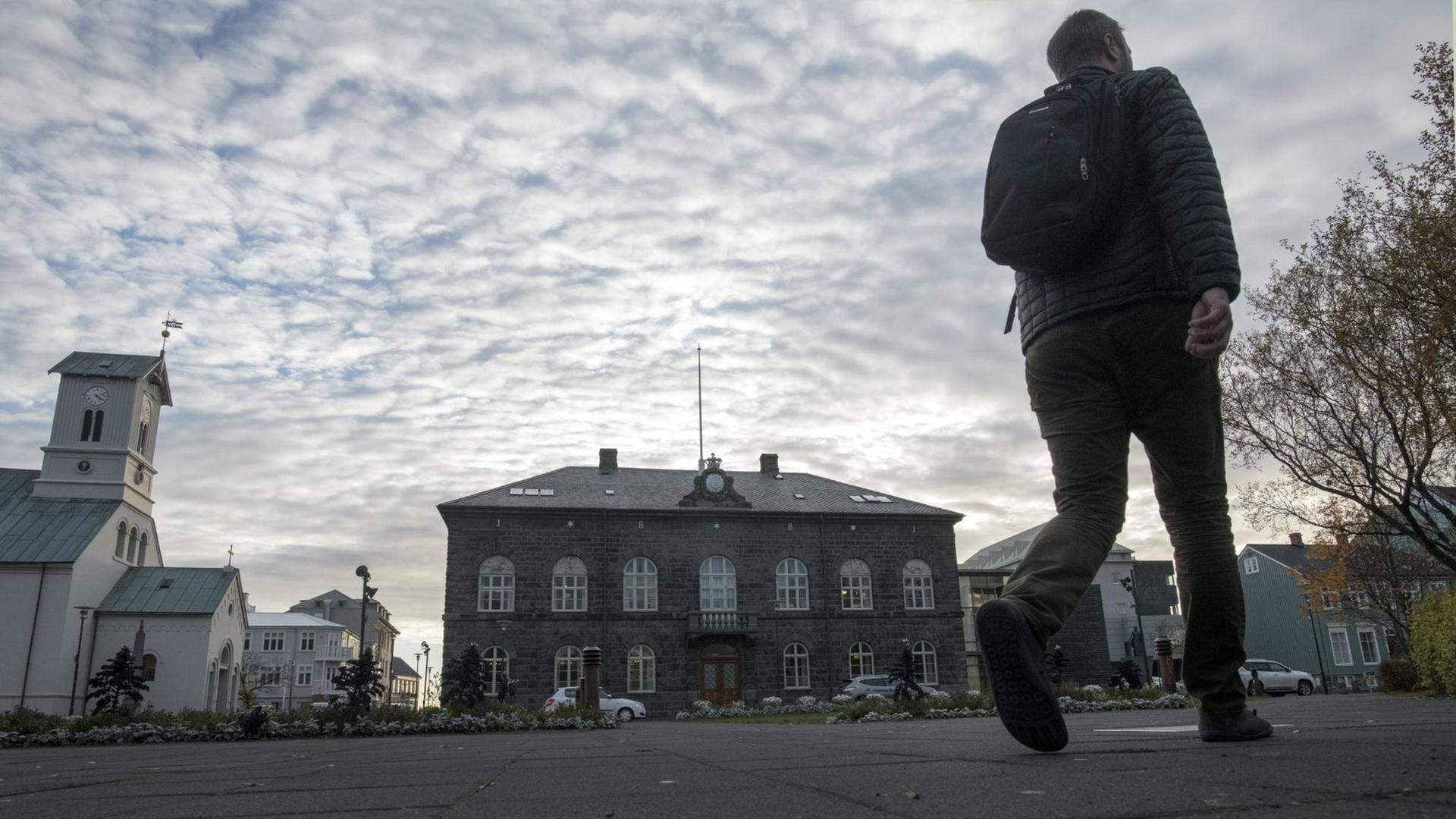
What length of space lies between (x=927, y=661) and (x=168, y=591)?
3044cm

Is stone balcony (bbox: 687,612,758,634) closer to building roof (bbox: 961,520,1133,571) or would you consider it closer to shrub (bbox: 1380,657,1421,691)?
shrub (bbox: 1380,657,1421,691)

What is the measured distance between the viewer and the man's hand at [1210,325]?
2.53 meters

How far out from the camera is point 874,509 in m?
35.9

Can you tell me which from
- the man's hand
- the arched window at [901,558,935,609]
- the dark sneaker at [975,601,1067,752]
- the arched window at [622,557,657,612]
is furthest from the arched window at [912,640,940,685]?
the man's hand

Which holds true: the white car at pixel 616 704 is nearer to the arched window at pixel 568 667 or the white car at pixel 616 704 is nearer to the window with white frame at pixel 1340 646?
the arched window at pixel 568 667

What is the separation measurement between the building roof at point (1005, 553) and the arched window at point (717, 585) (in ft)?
90.8

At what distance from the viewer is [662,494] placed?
35500mm

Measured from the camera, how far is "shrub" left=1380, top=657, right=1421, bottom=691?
65.5 feet

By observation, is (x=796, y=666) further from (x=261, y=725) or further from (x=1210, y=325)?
(x=1210, y=325)

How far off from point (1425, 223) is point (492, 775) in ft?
60.8

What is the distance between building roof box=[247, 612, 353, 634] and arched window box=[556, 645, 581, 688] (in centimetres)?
5621

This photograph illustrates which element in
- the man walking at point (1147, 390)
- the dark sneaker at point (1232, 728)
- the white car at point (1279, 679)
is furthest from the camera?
the white car at point (1279, 679)

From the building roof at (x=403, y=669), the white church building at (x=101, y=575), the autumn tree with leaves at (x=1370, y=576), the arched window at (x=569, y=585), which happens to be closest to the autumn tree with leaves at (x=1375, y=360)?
the autumn tree with leaves at (x=1370, y=576)

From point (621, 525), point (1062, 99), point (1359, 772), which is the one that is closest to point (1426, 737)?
point (1359, 772)
